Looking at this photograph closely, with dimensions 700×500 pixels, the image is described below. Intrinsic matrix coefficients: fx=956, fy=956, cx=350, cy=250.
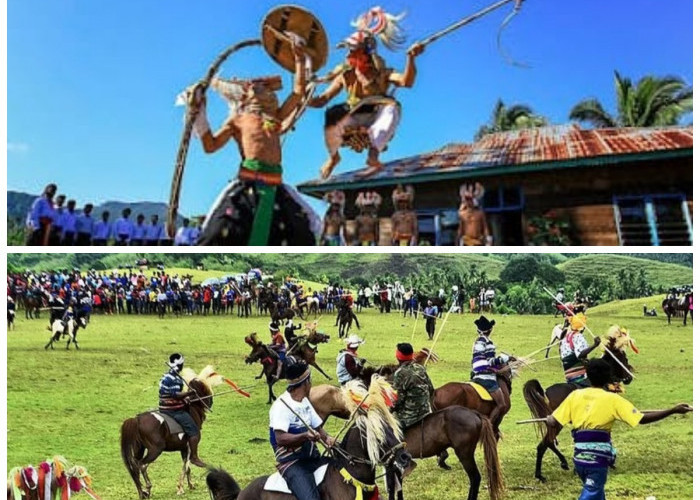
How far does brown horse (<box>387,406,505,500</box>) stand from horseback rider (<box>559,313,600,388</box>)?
1048 millimetres

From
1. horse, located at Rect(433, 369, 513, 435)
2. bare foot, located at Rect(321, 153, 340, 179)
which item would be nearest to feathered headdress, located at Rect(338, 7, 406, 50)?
bare foot, located at Rect(321, 153, 340, 179)

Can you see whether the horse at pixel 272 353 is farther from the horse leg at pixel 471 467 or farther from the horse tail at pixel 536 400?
the horse tail at pixel 536 400

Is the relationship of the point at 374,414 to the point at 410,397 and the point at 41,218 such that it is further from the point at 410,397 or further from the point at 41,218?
the point at 41,218

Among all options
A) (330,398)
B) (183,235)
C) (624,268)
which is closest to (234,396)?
(330,398)

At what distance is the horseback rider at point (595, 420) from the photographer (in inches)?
253

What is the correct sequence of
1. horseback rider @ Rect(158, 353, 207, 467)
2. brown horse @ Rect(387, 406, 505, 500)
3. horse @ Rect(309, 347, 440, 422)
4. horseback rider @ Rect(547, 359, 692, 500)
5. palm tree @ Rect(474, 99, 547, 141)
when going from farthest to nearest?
palm tree @ Rect(474, 99, 547, 141) → horseback rider @ Rect(158, 353, 207, 467) → horse @ Rect(309, 347, 440, 422) → brown horse @ Rect(387, 406, 505, 500) → horseback rider @ Rect(547, 359, 692, 500)

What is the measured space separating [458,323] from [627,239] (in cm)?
155

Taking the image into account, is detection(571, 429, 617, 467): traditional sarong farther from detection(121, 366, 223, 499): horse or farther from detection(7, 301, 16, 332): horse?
detection(7, 301, 16, 332): horse

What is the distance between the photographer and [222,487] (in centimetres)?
672

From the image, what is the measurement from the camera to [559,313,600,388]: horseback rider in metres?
7.91

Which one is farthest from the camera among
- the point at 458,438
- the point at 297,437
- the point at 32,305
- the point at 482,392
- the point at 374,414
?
the point at 32,305

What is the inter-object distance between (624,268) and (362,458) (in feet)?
10.1

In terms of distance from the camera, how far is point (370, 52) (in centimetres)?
801

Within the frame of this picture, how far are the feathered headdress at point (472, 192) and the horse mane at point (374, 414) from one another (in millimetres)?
1914
